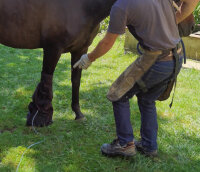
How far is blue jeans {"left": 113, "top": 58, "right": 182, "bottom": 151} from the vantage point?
2430 millimetres

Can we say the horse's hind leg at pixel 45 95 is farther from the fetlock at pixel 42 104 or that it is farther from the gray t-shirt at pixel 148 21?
the gray t-shirt at pixel 148 21

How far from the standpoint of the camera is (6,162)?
264 cm

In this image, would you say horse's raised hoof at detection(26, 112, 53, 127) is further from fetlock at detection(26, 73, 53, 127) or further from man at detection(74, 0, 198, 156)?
man at detection(74, 0, 198, 156)

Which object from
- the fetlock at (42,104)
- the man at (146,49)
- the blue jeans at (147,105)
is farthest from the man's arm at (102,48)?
the fetlock at (42,104)

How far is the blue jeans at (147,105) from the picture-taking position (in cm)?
243

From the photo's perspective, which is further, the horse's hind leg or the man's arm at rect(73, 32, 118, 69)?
the horse's hind leg

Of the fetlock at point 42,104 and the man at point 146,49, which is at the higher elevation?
the man at point 146,49

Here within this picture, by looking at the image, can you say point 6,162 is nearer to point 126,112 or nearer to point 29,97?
point 126,112

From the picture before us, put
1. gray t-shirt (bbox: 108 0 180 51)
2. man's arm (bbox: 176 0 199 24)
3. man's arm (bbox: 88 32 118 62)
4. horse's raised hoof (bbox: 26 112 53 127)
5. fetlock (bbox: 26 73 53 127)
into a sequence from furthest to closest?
horse's raised hoof (bbox: 26 112 53 127), fetlock (bbox: 26 73 53 127), man's arm (bbox: 176 0 199 24), man's arm (bbox: 88 32 118 62), gray t-shirt (bbox: 108 0 180 51)

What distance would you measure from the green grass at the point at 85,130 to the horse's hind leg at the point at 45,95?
0.13 metres

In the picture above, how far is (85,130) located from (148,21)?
1603 mm

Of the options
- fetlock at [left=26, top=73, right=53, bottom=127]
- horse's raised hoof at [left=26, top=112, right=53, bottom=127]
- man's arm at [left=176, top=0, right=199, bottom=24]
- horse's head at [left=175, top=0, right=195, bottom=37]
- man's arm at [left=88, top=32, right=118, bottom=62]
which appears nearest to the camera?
man's arm at [left=88, top=32, right=118, bottom=62]

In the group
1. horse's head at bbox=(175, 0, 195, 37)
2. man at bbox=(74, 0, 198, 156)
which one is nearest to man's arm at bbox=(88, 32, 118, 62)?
man at bbox=(74, 0, 198, 156)

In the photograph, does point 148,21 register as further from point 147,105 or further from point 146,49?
point 147,105
